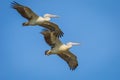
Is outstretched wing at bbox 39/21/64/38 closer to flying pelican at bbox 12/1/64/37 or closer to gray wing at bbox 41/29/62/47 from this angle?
Answer: flying pelican at bbox 12/1/64/37

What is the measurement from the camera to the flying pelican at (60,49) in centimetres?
6525

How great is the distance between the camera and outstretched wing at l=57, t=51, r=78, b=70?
66631 millimetres

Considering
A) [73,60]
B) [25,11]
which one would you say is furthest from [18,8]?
[73,60]

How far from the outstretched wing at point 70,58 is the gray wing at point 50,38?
0.88m

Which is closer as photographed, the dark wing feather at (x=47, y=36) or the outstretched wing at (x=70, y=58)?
the dark wing feather at (x=47, y=36)

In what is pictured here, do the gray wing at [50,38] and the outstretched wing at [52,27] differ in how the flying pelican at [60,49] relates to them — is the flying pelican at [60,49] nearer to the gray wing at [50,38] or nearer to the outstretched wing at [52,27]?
the gray wing at [50,38]

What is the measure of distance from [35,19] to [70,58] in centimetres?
336

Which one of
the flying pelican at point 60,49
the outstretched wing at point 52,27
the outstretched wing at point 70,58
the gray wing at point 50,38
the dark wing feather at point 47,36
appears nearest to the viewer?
the dark wing feather at point 47,36

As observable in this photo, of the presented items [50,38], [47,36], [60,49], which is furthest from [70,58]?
[47,36]

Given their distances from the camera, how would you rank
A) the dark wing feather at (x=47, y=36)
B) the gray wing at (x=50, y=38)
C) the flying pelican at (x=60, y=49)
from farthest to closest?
the flying pelican at (x=60, y=49) → the gray wing at (x=50, y=38) → the dark wing feather at (x=47, y=36)

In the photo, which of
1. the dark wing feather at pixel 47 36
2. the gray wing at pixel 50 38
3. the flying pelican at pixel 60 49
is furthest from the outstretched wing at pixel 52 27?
the dark wing feather at pixel 47 36

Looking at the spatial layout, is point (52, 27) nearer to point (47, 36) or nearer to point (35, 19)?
point (35, 19)

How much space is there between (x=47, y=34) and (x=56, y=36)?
1303mm

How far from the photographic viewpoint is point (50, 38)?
6538 cm
